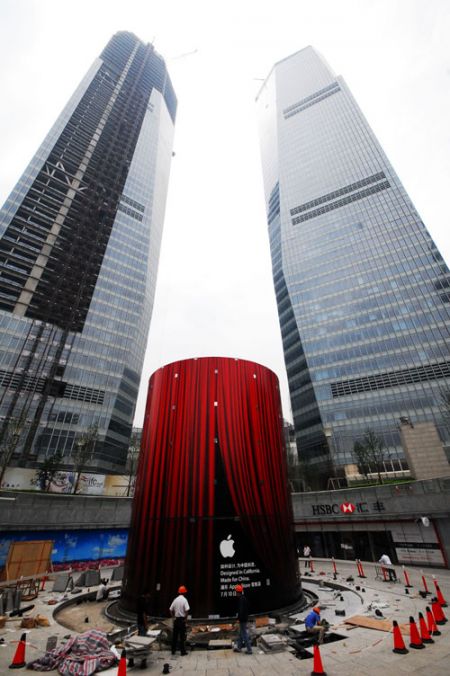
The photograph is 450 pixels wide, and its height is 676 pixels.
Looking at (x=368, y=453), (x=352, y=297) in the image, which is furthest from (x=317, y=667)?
(x=352, y=297)

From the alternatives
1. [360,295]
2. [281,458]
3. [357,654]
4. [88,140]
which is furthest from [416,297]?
[88,140]

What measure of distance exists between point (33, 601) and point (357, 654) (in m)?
16.2

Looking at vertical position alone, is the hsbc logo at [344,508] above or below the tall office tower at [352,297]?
below

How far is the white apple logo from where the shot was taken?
1165 centimetres

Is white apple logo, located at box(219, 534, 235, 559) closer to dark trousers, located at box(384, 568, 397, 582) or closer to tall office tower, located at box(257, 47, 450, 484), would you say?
dark trousers, located at box(384, 568, 397, 582)

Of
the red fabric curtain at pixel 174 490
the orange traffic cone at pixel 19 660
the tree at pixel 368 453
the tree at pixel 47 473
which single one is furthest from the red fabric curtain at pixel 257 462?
the tree at pixel 47 473

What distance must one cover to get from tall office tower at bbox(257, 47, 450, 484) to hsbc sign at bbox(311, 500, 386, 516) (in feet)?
124

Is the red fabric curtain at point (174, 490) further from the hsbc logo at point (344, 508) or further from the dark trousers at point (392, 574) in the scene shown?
the hsbc logo at point (344, 508)

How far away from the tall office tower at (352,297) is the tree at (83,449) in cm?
4627

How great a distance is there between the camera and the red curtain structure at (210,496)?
11.5 m

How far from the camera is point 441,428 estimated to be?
196ft

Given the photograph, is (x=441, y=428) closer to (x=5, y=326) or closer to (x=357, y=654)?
(x=357, y=654)

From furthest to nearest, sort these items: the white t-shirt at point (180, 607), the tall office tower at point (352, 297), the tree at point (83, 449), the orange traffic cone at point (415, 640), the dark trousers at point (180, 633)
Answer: the tall office tower at point (352, 297), the tree at point (83, 449), the white t-shirt at point (180, 607), the dark trousers at point (180, 633), the orange traffic cone at point (415, 640)

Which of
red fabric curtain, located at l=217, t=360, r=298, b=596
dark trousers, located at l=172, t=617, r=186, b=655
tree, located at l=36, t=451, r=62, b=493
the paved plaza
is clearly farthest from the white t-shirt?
tree, located at l=36, t=451, r=62, b=493
